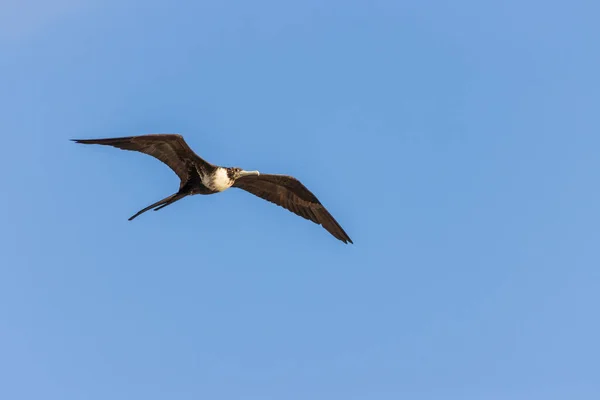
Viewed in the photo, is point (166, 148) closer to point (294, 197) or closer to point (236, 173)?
point (236, 173)

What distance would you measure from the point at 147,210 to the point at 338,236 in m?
5.30

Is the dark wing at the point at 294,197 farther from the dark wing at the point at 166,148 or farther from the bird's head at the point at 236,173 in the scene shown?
the dark wing at the point at 166,148

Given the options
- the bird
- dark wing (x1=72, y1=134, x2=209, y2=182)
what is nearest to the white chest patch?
the bird

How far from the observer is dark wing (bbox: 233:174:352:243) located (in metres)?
18.4

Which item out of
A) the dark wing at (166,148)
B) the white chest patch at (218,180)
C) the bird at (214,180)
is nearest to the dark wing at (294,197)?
the bird at (214,180)

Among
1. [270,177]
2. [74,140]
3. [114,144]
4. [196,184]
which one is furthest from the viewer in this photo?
[270,177]

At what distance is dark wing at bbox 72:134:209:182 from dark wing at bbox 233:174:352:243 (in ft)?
7.17

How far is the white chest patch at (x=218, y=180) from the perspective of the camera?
16.5 m

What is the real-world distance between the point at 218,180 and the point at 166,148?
1331 mm

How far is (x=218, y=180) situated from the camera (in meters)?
16.6

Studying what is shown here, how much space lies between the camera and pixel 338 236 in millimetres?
18984

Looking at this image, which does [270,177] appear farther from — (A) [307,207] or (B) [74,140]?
(B) [74,140]

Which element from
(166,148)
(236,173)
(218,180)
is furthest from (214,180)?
(166,148)

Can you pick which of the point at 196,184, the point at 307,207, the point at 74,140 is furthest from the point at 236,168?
the point at 74,140
